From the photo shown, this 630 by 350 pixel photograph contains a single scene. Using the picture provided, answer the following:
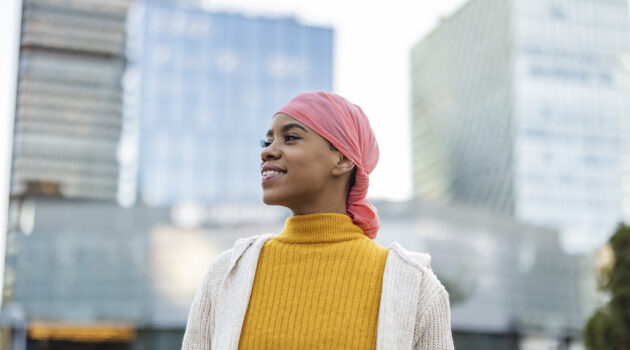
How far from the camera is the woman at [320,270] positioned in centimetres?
197

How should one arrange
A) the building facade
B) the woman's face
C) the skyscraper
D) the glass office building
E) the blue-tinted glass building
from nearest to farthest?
the woman's face
the building facade
the blue-tinted glass building
the skyscraper
the glass office building

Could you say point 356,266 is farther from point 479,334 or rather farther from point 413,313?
point 479,334

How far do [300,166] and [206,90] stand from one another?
238 feet

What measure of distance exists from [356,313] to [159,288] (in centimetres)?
4921

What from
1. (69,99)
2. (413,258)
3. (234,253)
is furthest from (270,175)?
(69,99)

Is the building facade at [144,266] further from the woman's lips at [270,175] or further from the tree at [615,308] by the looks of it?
the woman's lips at [270,175]

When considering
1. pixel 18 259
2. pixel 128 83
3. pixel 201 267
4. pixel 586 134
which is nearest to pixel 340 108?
pixel 201 267

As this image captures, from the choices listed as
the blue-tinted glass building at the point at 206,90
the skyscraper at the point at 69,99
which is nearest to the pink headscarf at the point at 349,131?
the blue-tinted glass building at the point at 206,90

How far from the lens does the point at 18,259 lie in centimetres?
5094

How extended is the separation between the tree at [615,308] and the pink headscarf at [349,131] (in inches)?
450

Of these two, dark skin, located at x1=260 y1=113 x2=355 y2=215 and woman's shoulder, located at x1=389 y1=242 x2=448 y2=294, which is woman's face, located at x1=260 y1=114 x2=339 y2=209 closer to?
dark skin, located at x1=260 y1=113 x2=355 y2=215

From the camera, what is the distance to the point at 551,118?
279 feet

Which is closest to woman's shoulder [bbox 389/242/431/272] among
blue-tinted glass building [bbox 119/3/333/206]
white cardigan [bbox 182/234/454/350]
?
white cardigan [bbox 182/234/454/350]

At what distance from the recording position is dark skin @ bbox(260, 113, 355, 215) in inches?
82.5
